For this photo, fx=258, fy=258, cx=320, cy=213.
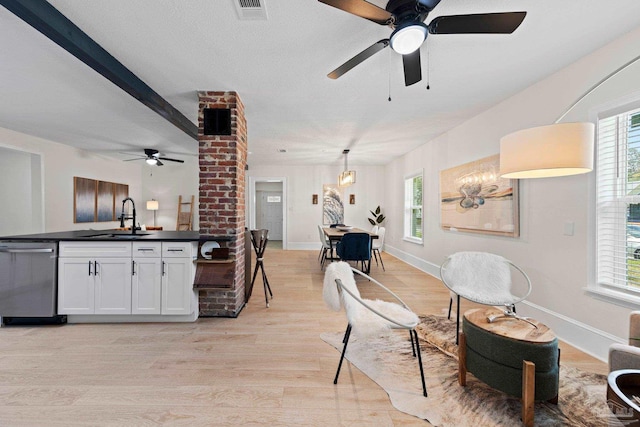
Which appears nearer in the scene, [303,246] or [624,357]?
[624,357]

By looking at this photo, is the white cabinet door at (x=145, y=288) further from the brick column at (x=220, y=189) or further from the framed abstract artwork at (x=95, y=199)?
the framed abstract artwork at (x=95, y=199)

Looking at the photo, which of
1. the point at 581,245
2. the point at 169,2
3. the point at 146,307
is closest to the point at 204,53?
the point at 169,2

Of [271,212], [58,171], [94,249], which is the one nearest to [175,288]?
[94,249]

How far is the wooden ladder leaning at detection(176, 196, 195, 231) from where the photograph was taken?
7145 millimetres

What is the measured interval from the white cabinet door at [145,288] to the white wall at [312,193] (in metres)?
4.74

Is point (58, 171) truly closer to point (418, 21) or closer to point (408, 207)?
point (418, 21)

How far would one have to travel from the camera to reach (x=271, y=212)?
9.65 meters

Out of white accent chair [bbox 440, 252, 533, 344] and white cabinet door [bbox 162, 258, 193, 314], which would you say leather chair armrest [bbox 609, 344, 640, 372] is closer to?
white accent chair [bbox 440, 252, 533, 344]

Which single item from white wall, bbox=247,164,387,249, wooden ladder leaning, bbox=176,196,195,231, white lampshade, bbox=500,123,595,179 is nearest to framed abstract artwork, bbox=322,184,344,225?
white wall, bbox=247,164,387,249

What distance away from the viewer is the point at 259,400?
5.48 ft

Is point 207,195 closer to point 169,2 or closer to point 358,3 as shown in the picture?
point 169,2

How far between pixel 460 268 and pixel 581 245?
3.23 feet

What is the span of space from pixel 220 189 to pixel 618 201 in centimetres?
361

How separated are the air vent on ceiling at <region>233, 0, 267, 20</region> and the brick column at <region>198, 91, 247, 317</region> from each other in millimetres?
1204
